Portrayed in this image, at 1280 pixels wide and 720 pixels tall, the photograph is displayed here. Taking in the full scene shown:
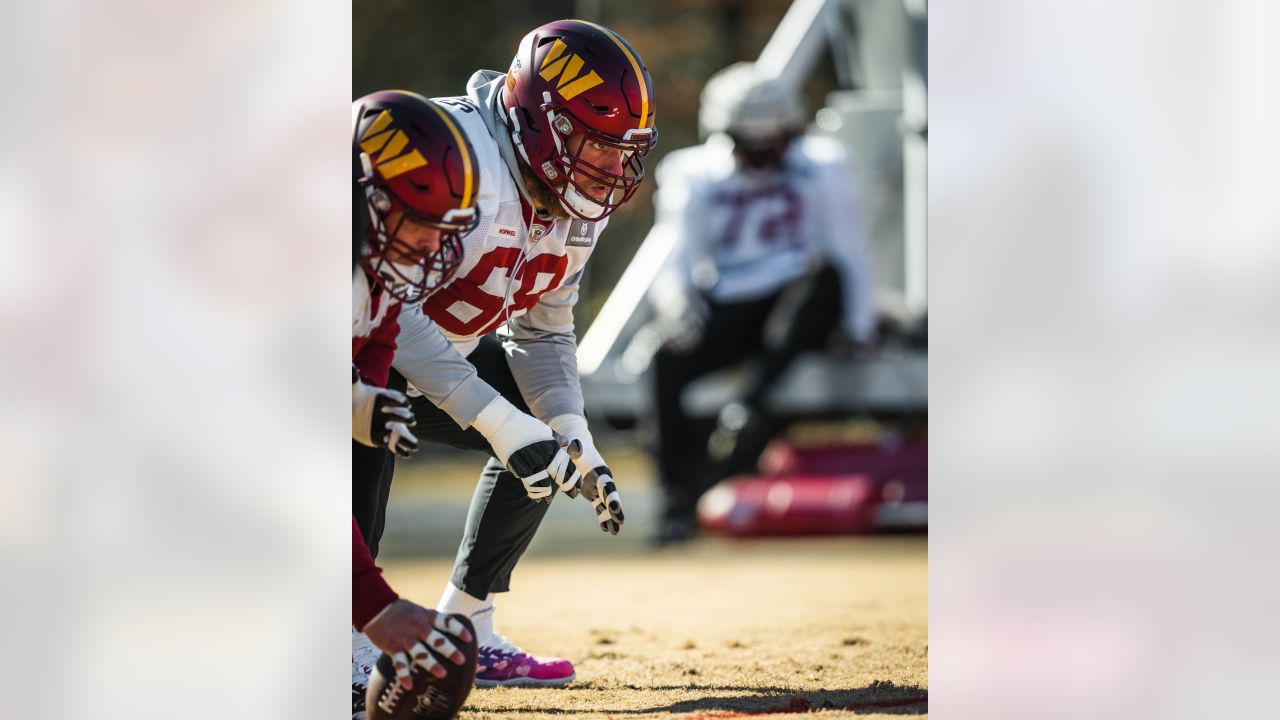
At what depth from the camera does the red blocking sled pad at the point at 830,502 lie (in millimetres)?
7934

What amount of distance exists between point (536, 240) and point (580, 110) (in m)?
0.31

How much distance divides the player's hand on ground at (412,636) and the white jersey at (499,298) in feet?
1.51

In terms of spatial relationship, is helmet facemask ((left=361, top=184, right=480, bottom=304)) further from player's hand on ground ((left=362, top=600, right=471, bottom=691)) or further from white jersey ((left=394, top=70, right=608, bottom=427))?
player's hand on ground ((left=362, top=600, right=471, bottom=691))

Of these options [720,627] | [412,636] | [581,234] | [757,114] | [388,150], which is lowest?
[720,627]

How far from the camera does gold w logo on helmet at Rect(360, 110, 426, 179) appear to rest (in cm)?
261

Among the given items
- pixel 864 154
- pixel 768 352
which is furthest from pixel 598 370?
pixel 864 154

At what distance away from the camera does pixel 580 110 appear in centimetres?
300

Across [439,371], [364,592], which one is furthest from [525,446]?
[364,592]

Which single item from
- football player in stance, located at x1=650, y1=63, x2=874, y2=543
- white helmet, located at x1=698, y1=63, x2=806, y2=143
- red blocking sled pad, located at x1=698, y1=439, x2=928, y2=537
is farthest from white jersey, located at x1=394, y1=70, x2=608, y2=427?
red blocking sled pad, located at x1=698, y1=439, x2=928, y2=537

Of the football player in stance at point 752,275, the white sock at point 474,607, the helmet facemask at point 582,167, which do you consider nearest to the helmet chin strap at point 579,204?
the helmet facemask at point 582,167

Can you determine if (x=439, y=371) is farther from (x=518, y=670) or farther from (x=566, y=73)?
(x=518, y=670)

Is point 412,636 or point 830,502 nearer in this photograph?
point 412,636
